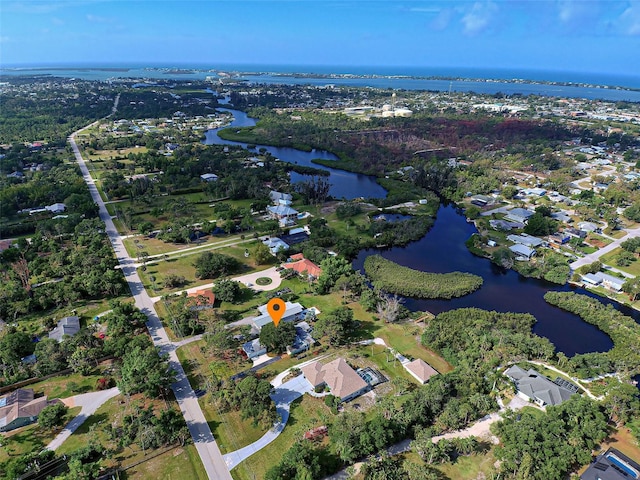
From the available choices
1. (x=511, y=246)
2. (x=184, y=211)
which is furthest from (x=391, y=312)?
(x=184, y=211)

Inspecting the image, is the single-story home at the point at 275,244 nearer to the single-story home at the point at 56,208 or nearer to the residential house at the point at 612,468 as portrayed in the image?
the residential house at the point at 612,468

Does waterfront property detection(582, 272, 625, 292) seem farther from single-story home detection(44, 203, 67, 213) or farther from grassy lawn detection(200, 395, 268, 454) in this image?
single-story home detection(44, 203, 67, 213)

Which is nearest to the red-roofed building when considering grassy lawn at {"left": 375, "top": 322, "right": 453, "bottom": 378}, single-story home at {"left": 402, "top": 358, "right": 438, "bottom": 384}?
grassy lawn at {"left": 375, "top": 322, "right": 453, "bottom": 378}

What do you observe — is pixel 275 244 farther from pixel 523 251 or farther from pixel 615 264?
pixel 615 264

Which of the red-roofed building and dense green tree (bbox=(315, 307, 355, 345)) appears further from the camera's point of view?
the red-roofed building

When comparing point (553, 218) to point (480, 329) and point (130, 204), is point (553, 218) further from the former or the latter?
point (130, 204)
